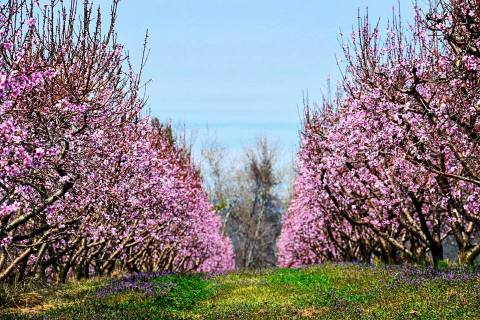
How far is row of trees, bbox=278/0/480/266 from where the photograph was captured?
14.2 meters

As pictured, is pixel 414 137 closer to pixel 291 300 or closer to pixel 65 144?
pixel 291 300

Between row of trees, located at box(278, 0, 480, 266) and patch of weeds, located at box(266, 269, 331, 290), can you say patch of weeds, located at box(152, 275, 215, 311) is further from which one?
row of trees, located at box(278, 0, 480, 266)

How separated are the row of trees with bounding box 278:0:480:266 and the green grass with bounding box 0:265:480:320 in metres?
3.04

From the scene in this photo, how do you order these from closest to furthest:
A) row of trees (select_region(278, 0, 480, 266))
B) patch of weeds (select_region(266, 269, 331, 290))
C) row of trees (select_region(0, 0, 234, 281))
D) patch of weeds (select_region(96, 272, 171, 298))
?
row of trees (select_region(0, 0, 234, 281))
row of trees (select_region(278, 0, 480, 266))
patch of weeds (select_region(96, 272, 171, 298))
patch of weeds (select_region(266, 269, 331, 290))

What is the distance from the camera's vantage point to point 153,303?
16.4 meters

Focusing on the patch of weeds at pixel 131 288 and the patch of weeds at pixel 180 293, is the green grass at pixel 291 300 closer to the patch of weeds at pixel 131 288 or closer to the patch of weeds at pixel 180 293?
the patch of weeds at pixel 180 293

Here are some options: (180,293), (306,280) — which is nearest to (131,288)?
(180,293)

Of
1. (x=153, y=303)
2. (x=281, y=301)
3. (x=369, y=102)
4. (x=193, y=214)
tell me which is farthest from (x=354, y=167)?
(x=193, y=214)

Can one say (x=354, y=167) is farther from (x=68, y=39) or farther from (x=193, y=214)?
(x=193, y=214)

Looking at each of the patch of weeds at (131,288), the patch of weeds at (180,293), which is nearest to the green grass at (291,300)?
the patch of weeds at (180,293)

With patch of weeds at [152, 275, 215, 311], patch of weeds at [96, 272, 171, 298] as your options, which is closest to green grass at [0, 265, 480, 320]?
patch of weeds at [152, 275, 215, 311]

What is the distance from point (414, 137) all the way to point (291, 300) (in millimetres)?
6603

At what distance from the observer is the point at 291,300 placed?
16.0m

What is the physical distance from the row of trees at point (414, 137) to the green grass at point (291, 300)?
3.04m
